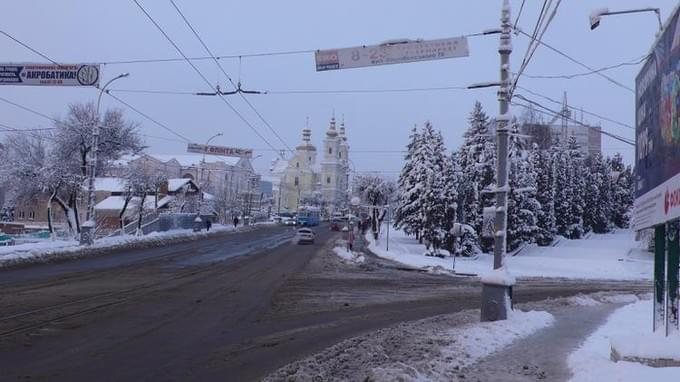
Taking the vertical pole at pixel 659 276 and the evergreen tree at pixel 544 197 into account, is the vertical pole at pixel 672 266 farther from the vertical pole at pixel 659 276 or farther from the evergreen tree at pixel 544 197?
the evergreen tree at pixel 544 197

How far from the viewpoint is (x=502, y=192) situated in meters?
14.7

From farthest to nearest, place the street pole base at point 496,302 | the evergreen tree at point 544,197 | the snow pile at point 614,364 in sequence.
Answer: the evergreen tree at point 544,197 → the street pole base at point 496,302 → the snow pile at point 614,364

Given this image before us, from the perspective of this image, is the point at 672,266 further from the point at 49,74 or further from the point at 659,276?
the point at 49,74

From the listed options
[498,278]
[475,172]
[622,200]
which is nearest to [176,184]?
[475,172]

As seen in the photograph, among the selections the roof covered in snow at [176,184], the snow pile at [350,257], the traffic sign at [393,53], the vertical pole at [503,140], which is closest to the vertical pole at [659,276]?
the vertical pole at [503,140]

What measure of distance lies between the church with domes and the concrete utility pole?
457ft

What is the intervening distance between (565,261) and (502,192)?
113ft

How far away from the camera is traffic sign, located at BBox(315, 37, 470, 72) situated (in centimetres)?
1684

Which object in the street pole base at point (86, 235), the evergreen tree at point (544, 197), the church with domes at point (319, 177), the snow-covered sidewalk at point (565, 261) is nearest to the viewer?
the street pole base at point (86, 235)

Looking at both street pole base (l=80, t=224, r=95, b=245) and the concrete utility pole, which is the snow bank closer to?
street pole base (l=80, t=224, r=95, b=245)

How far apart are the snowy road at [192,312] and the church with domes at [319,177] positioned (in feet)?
412

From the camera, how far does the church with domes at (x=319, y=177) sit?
157 metres

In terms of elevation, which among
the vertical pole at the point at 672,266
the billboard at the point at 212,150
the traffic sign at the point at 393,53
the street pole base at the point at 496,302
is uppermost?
the billboard at the point at 212,150

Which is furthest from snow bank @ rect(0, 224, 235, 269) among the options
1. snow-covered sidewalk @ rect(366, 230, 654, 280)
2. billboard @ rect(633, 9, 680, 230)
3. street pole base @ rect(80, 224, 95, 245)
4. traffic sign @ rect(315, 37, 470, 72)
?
billboard @ rect(633, 9, 680, 230)
